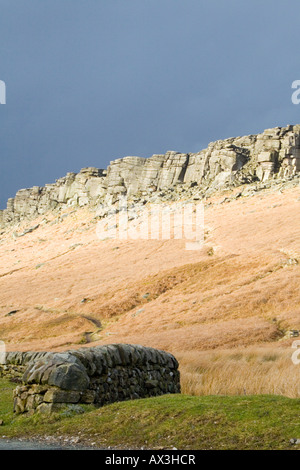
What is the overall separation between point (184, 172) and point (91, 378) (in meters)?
122

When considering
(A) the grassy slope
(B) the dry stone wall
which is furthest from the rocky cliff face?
(A) the grassy slope

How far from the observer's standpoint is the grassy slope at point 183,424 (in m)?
7.98

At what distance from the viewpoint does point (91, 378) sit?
12.1m

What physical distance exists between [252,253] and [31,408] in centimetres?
4425

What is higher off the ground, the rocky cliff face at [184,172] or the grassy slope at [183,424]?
the rocky cliff face at [184,172]

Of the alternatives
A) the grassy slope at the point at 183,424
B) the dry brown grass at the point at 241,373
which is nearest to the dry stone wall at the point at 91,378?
the grassy slope at the point at 183,424

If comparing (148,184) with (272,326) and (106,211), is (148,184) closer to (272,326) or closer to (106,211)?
(106,211)

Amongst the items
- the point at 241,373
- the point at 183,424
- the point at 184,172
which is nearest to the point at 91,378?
the point at 183,424

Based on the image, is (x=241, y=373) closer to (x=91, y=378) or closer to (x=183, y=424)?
(x=91, y=378)

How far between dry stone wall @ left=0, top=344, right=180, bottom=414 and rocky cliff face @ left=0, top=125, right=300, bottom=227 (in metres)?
94.5

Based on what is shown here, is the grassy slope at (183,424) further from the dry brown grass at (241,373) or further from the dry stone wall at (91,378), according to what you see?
the dry brown grass at (241,373)

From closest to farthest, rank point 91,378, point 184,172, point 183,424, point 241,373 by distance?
point 183,424 < point 91,378 < point 241,373 < point 184,172

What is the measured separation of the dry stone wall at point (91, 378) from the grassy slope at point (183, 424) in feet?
1.81
